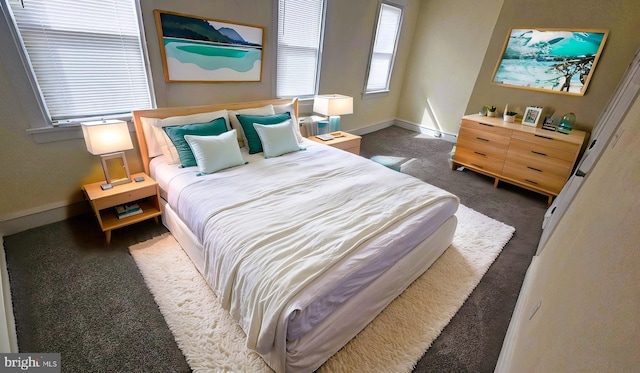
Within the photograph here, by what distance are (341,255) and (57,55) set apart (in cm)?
264

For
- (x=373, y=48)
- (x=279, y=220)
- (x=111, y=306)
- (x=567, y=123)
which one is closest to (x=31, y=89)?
(x=111, y=306)

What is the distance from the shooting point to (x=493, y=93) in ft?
13.1

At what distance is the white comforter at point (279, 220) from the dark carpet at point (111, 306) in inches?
19.1

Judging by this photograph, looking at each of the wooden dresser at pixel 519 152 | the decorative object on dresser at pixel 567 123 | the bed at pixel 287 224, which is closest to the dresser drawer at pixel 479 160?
the wooden dresser at pixel 519 152

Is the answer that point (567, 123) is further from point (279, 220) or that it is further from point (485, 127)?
point (279, 220)

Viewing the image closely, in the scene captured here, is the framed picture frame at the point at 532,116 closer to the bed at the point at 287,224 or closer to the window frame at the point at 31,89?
the bed at the point at 287,224

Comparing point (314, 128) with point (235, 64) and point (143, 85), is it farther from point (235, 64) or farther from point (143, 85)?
point (143, 85)

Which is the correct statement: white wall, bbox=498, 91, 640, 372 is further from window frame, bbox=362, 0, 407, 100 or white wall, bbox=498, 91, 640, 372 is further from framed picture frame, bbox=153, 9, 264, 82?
Answer: window frame, bbox=362, 0, 407, 100

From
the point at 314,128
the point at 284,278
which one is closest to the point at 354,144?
the point at 314,128

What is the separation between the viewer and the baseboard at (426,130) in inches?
213

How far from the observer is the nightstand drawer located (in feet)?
6.81

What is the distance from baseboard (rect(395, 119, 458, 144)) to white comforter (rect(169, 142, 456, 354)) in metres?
3.61

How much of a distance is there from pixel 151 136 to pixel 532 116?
179 inches

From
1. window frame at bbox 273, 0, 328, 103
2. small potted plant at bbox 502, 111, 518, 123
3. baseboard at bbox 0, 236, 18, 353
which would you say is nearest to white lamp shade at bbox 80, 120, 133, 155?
baseboard at bbox 0, 236, 18, 353
